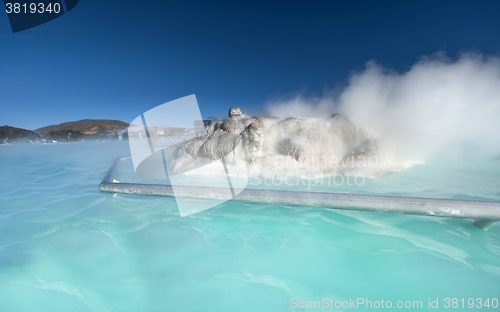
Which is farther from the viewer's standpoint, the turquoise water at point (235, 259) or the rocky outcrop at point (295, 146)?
the rocky outcrop at point (295, 146)

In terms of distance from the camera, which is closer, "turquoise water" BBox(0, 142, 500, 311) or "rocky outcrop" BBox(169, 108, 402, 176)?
"turquoise water" BBox(0, 142, 500, 311)

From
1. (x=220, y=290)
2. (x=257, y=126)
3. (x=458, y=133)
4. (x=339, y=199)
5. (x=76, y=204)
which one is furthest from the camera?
(x=458, y=133)

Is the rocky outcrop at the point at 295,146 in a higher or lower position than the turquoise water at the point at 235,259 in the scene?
higher

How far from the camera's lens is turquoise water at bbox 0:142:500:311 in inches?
54.3

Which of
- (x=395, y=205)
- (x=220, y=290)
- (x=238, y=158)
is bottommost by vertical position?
(x=220, y=290)

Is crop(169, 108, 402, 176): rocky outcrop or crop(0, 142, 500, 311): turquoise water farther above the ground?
crop(169, 108, 402, 176): rocky outcrop

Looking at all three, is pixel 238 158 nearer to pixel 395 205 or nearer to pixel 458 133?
pixel 395 205

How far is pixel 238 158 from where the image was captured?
4.79 meters

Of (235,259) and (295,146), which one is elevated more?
(295,146)

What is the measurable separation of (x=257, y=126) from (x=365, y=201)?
3.12 metres

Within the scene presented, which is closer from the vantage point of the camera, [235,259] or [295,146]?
[235,259]

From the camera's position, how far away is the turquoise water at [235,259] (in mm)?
1379

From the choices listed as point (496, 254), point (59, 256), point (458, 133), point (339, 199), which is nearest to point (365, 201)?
point (339, 199)

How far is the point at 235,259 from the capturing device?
1.76 metres
